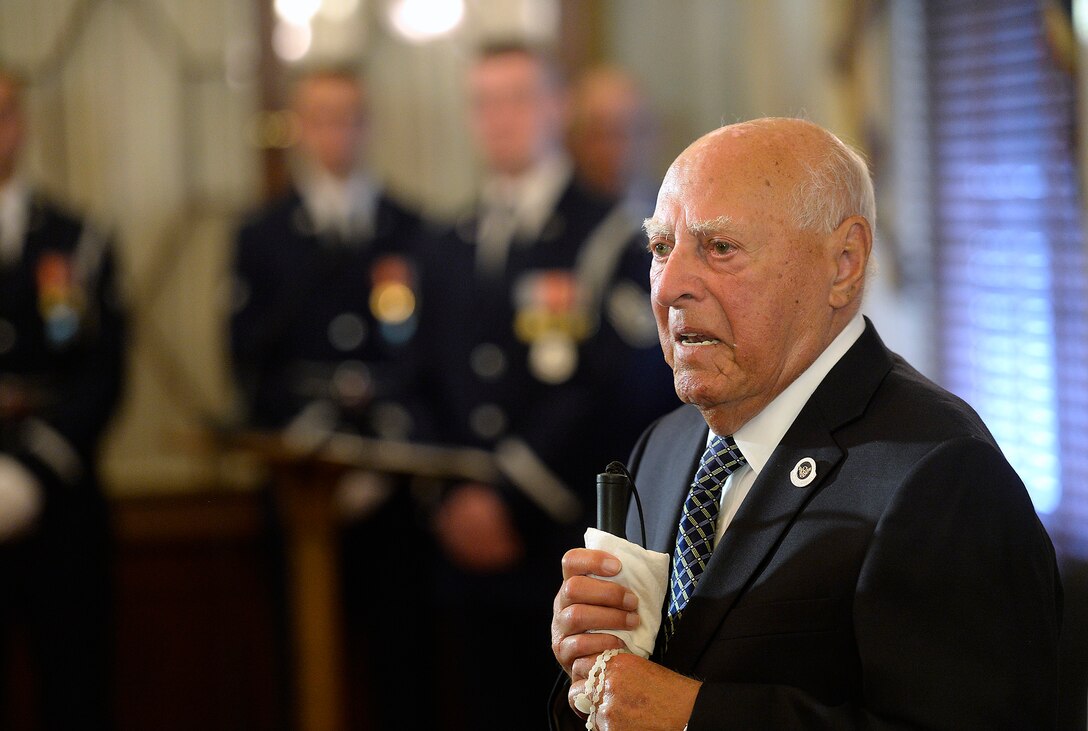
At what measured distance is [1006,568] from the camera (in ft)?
4.09

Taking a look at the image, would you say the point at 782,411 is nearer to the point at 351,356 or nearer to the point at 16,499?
the point at 351,356

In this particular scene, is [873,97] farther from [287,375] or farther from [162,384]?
[162,384]

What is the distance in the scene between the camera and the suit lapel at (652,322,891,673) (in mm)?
1365

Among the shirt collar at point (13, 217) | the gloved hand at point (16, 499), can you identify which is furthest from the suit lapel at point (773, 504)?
the shirt collar at point (13, 217)

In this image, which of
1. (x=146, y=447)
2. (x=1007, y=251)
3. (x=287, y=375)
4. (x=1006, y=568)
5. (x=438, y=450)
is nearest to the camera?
(x=1006, y=568)

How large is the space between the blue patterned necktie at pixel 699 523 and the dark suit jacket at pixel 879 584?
34 millimetres

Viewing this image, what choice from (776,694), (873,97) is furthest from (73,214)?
(776,694)

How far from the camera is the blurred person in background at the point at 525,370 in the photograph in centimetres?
312

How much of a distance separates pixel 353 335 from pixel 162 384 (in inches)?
40.5

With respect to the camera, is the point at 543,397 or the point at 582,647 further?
the point at 543,397

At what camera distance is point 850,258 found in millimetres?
1445

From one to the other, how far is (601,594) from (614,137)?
117 inches

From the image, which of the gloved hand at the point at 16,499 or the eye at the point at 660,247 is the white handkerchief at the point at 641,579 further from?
the gloved hand at the point at 16,499

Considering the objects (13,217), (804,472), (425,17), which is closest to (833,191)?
(804,472)
